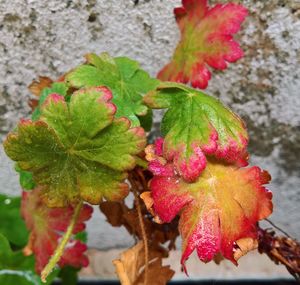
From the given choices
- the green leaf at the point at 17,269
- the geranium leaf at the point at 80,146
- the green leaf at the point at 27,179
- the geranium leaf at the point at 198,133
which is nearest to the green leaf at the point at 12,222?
the green leaf at the point at 17,269

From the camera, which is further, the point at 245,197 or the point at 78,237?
the point at 78,237

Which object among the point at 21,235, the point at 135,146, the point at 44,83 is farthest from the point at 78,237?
the point at 135,146

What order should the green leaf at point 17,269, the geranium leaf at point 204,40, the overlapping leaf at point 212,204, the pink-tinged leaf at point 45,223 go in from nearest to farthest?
the overlapping leaf at point 212,204
the geranium leaf at point 204,40
the pink-tinged leaf at point 45,223
the green leaf at point 17,269

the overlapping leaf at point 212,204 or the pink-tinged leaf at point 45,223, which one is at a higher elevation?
the overlapping leaf at point 212,204

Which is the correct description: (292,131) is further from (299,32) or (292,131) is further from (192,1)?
(192,1)

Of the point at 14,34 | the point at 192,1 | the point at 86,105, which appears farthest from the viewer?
the point at 14,34

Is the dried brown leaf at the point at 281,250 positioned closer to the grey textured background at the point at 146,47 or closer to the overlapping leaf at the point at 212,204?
the overlapping leaf at the point at 212,204
